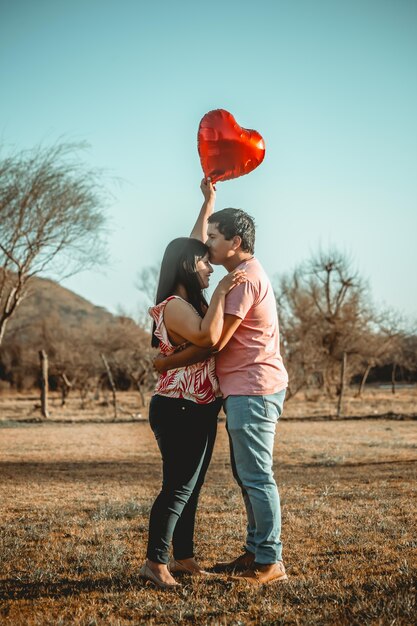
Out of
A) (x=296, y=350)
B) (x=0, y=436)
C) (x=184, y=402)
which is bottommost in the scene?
(x=0, y=436)

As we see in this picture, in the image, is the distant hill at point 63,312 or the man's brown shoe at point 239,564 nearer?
the man's brown shoe at point 239,564

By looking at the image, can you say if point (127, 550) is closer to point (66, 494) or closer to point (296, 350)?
point (66, 494)

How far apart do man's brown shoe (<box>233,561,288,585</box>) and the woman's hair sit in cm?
126

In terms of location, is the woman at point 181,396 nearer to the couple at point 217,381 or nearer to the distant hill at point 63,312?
the couple at point 217,381

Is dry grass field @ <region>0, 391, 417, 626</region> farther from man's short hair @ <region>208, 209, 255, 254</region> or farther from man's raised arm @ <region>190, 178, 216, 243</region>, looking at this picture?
man's raised arm @ <region>190, 178, 216, 243</region>

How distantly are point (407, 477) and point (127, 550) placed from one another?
400 cm

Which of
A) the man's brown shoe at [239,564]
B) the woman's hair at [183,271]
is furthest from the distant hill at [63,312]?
the woman's hair at [183,271]

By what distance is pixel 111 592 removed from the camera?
2977 mm

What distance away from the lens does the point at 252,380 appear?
3.09 m

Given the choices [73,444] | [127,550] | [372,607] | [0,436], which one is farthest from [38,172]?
[372,607]

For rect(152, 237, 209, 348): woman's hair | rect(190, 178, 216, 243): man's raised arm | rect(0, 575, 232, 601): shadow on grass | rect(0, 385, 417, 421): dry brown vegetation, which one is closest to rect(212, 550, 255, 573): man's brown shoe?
rect(0, 575, 232, 601): shadow on grass

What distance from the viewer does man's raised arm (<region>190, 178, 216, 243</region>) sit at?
12.1 feet

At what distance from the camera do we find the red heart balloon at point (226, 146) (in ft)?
12.6

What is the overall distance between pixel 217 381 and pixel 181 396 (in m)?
0.22
